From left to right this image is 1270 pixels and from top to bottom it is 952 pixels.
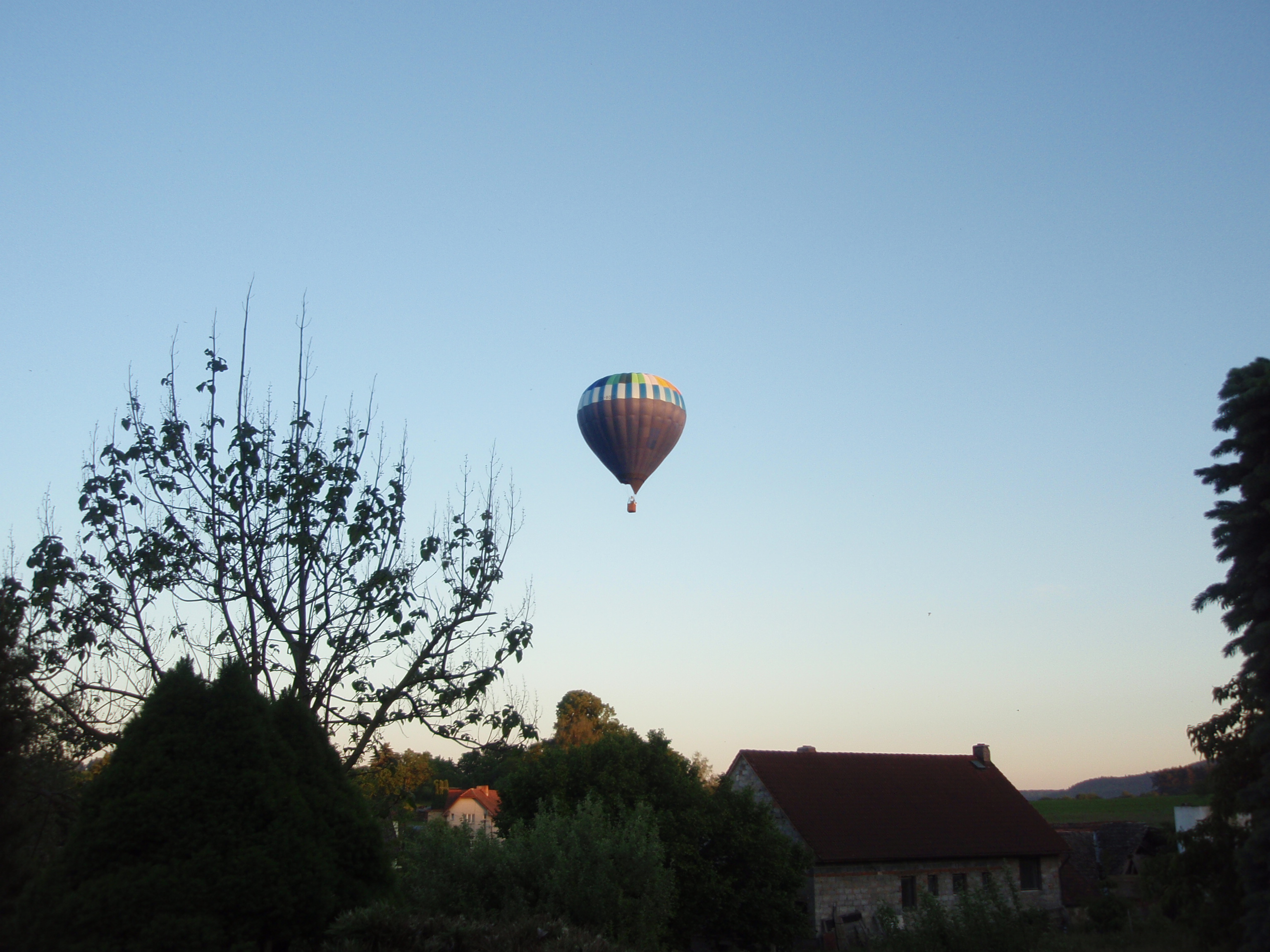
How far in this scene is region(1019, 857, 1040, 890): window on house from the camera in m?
37.1

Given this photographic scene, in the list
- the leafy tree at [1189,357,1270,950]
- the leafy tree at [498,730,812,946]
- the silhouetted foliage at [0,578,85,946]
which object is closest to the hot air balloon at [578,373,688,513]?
the leafy tree at [498,730,812,946]

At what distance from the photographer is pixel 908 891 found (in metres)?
34.5

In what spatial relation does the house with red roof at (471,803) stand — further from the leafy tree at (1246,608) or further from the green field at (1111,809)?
the leafy tree at (1246,608)

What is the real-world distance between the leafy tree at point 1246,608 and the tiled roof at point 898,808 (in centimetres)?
1305

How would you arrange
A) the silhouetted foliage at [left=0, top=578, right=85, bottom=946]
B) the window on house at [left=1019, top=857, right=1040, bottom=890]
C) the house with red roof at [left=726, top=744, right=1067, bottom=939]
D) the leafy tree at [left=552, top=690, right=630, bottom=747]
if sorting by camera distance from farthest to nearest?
the leafy tree at [left=552, top=690, right=630, bottom=747] → the window on house at [left=1019, top=857, right=1040, bottom=890] → the house with red roof at [left=726, top=744, right=1067, bottom=939] → the silhouetted foliage at [left=0, top=578, right=85, bottom=946]

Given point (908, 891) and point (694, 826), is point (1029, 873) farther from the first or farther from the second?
point (694, 826)

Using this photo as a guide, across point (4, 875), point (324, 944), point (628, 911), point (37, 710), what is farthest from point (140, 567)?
point (628, 911)

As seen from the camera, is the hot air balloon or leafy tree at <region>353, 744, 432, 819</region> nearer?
leafy tree at <region>353, 744, 432, 819</region>

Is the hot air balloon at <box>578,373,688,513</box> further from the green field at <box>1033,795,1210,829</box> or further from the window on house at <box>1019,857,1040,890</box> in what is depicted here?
the green field at <box>1033,795,1210,829</box>

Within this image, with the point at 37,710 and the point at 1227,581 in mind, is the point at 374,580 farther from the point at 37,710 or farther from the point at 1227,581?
the point at 1227,581

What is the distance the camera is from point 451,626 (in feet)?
40.4

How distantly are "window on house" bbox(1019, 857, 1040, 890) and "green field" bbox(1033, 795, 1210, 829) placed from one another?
Result: 116ft

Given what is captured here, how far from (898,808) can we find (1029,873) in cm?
534

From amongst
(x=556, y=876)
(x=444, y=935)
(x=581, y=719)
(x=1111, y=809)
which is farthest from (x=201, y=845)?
(x=1111, y=809)
